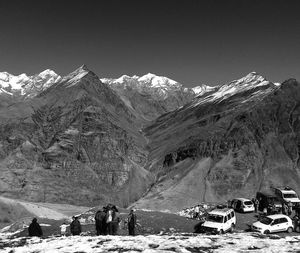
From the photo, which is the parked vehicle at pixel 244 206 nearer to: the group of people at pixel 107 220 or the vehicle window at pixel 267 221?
the vehicle window at pixel 267 221

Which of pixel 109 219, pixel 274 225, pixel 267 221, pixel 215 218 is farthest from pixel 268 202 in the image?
pixel 109 219

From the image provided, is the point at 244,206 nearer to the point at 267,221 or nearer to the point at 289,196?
the point at 289,196

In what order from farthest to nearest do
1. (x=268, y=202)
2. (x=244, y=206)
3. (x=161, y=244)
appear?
(x=268, y=202) → (x=244, y=206) → (x=161, y=244)

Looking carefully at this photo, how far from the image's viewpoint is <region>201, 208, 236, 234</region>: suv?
3616 centimetres

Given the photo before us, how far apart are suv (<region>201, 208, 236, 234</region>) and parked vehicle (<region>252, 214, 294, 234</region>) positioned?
2004 mm

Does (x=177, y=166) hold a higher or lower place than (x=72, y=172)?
higher

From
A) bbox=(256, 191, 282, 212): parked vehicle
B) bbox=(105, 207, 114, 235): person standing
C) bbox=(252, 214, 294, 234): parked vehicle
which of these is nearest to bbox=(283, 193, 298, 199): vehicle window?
bbox=(256, 191, 282, 212): parked vehicle

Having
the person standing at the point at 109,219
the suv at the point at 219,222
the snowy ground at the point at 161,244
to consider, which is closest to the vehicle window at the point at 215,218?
the suv at the point at 219,222

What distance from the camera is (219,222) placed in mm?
36938

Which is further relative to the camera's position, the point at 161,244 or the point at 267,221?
the point at 267,221

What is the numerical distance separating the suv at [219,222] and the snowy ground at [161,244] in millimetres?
11487

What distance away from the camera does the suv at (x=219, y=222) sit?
36.2 meters

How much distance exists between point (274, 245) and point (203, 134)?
505 feet

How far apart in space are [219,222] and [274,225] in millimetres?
4670
